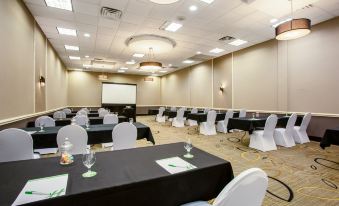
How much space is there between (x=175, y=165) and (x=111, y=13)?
4892 millimetres

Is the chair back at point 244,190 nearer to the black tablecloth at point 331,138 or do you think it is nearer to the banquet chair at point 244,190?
the banquet chair at point 244,190

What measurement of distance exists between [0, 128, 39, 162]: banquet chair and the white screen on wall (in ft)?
42.3

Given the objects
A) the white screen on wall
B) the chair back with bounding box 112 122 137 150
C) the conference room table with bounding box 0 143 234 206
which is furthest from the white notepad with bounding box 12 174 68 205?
the white screen on wall

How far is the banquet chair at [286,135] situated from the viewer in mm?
5206

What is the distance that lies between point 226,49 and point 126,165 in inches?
321

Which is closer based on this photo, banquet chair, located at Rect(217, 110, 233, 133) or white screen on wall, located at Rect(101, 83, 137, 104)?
banquet chair, located at Rect(217, 110, 233, 133)

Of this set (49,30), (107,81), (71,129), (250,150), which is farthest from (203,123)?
(107,81)

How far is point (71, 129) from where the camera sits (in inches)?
109

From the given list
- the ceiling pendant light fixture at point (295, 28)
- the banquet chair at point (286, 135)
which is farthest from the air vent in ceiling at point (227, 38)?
the banquet chair at point (286, 135)

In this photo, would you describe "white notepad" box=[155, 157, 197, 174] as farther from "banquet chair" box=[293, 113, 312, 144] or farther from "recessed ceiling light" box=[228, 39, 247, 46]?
"recessed ceiling light" box=[228, 39, 247, 46]

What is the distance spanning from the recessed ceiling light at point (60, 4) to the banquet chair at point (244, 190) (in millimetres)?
5349

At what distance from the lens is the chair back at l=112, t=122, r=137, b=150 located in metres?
3.08

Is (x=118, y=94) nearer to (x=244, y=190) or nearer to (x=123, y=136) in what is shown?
(x=123, y=136)

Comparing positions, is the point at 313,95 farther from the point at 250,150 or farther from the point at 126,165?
the point at 126,165
